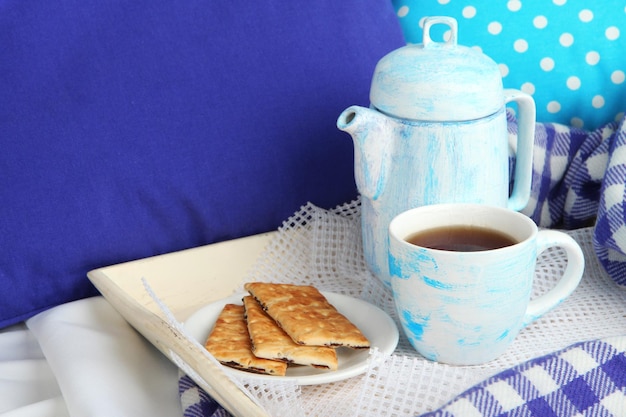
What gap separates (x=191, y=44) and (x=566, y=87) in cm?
40

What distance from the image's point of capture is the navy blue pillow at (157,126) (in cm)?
64

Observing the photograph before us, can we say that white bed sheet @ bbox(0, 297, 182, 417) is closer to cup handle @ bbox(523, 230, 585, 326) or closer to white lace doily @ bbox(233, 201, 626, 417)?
white lace doily @ bbox(233, 201, 626, 417)

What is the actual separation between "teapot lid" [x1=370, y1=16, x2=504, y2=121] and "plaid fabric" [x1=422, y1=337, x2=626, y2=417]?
7.5 inches

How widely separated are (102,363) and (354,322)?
7.7 inches

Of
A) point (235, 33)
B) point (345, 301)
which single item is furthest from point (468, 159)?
point (235, 33)

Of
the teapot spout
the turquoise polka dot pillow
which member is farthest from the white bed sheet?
the turquoise polka dot pillow

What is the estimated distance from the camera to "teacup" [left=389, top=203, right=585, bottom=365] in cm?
49

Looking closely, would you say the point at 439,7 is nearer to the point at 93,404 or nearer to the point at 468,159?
the point at 468,159

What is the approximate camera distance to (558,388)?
1.55ft

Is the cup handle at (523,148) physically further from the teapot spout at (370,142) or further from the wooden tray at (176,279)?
the wooden tray at (176,279)

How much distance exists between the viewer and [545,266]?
0.67m

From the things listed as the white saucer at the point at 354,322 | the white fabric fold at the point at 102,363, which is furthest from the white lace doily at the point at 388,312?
the white fabric fold at the point at 102,363

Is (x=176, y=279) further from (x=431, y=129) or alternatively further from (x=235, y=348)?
(x=431, y=129)

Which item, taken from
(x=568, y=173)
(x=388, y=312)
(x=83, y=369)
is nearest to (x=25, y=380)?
(x=83, y=369)
